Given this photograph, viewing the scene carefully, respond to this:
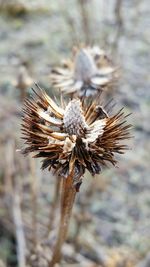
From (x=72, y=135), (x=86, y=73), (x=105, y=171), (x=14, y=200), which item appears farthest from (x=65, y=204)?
(x=105, y=171)

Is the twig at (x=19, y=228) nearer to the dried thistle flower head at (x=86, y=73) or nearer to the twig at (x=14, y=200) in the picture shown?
the twig at (x=14, y=200)

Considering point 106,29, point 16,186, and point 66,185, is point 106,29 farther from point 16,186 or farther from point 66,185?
point 66,185

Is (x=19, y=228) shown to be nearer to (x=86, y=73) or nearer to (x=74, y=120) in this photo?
(x=86, y=73)

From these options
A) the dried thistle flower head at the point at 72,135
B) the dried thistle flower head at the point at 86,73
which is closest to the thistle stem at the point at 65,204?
the dried thistle flower head at the point at 72,135

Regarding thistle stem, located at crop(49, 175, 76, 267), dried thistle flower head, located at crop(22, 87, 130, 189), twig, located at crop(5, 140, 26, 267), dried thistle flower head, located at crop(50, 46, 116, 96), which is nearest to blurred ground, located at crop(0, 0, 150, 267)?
twig, located at crop(5, 140, 26, 267)

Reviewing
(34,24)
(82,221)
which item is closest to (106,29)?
(34,24)
